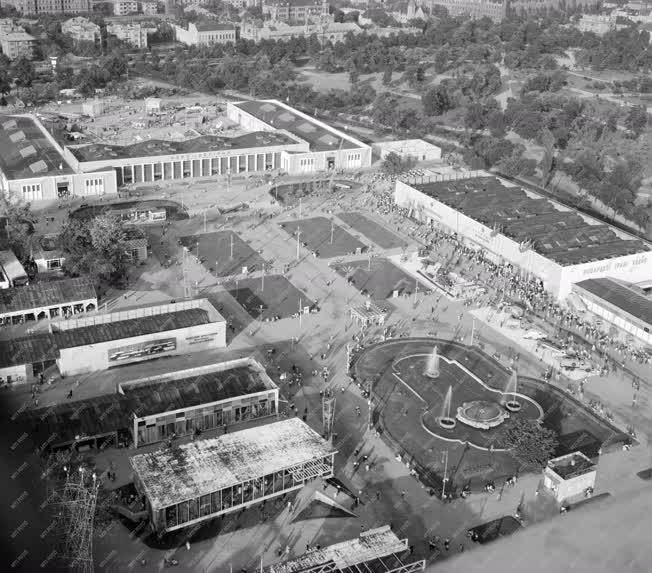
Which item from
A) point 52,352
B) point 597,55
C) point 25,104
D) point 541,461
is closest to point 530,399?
point 541,461

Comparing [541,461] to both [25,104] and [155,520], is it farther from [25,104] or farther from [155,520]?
[25,104]

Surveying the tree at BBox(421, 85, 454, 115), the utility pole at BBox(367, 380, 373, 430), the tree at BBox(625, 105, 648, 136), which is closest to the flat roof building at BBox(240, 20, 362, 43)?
the tree at BBox(421, 85, 454, 115)

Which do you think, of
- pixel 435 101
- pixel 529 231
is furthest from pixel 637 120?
pixel 529 231

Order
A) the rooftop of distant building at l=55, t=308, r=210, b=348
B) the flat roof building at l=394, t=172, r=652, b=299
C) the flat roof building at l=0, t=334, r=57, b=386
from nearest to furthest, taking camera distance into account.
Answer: the flat roof building at l=0, t=334, r=57, b=386 → the rooftop of distant building at l=55, t=308, r=210, b=348 → the flat roof building at l=394, t=172, r=652, b=299

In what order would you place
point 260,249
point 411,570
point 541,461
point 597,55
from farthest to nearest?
1. point 597,55
2. point 260,249
3. point 541,461
4. point 411,570

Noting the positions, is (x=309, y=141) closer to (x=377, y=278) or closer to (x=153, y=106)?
(x=153, y=106)

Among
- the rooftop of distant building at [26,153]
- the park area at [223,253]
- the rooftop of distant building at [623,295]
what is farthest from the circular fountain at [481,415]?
the rooftop of distant building at [26,153]

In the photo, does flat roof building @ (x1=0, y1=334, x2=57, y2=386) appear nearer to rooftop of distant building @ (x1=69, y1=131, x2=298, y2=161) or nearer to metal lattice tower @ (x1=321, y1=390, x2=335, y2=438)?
metal lattice tower @ (x1=321, y1=390, x2=335, y2=438)
